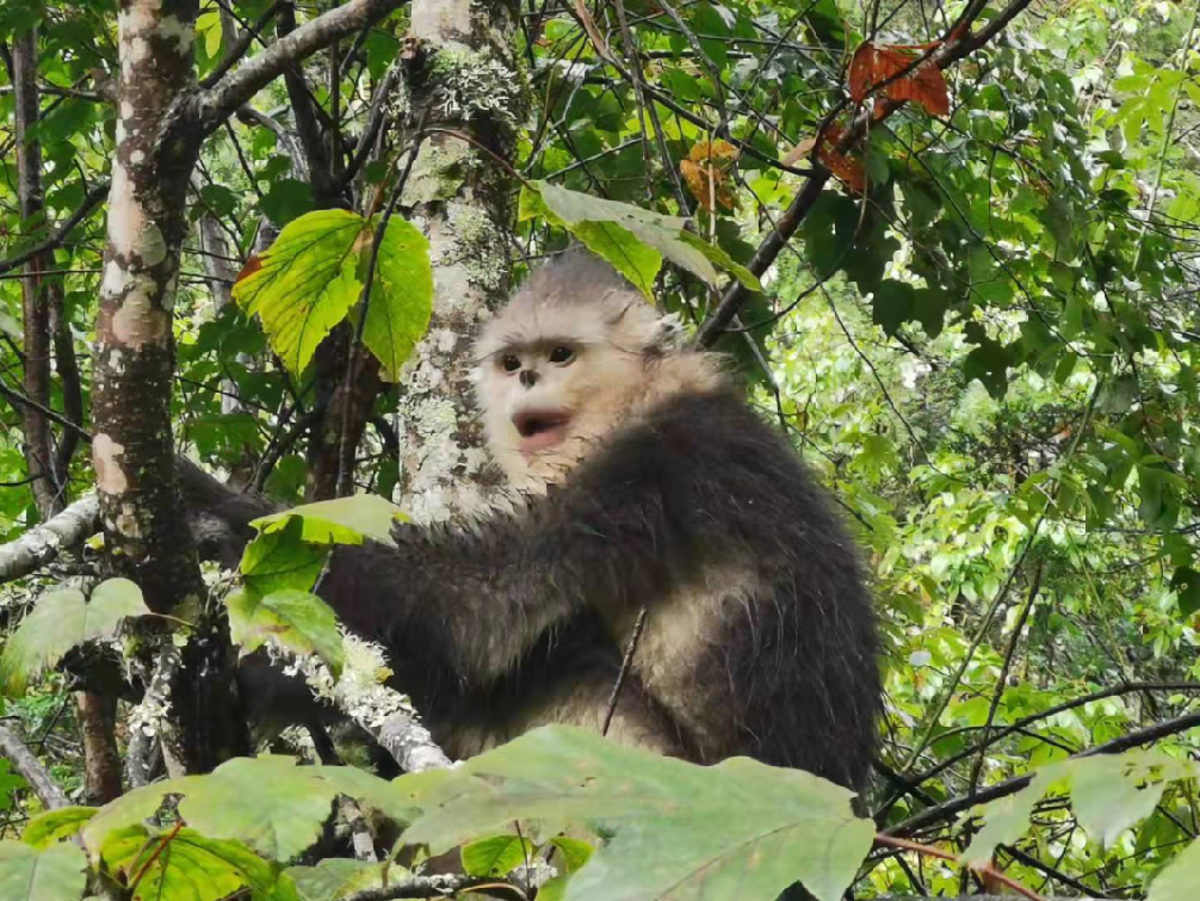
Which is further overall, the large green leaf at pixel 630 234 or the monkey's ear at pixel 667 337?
the monkey's ear at pixel 667 337

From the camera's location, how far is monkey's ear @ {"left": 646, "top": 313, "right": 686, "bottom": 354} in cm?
378

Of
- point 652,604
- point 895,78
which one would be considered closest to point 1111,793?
point 652,604

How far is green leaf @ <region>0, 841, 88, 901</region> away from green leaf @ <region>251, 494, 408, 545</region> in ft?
1.51

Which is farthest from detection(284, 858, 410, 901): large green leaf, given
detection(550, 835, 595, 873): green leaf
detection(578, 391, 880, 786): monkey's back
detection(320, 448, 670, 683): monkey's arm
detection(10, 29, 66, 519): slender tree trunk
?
detection(10, 29, 66, 519): slender tree trunk

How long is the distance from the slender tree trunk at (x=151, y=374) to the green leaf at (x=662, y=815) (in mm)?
1012

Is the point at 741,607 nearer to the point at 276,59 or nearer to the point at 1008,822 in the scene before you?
the point at 276,59

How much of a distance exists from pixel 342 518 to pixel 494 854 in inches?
15.6

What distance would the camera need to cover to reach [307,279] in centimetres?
193

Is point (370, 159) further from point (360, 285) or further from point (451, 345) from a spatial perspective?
point (360, 285)

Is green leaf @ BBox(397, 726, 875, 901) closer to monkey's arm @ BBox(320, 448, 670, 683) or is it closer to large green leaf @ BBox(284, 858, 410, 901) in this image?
large green leaf @ BBox(284, 858, 410, 901)

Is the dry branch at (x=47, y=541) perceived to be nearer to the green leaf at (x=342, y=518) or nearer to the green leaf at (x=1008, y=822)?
the green leaf at (x=342, y=518)

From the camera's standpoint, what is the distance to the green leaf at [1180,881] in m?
0.75

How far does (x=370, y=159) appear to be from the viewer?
440 centimetres

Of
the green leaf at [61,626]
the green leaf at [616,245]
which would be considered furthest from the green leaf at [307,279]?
the green leaf at [61,626]
